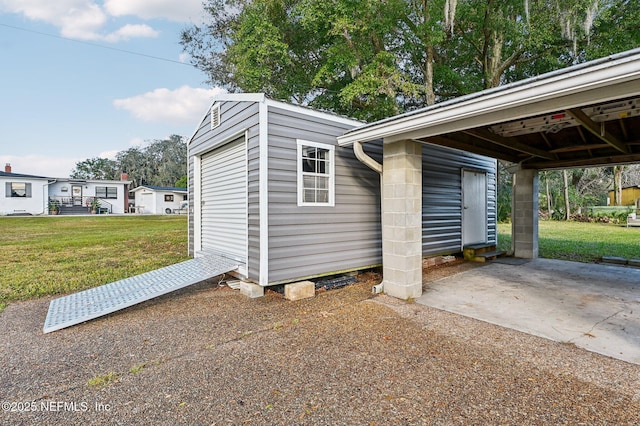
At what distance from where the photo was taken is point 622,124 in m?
4.34

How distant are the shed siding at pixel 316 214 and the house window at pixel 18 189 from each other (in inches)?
1072

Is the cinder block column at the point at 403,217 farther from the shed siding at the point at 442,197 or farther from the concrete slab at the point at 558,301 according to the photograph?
the shed siding at the point at 442,197

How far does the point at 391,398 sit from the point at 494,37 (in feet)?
41.0

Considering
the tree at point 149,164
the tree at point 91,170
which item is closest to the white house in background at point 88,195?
the tree at point 149,164

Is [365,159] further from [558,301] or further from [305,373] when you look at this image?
[558,301]

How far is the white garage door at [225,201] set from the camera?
15.9 ft

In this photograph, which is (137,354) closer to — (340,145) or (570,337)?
(340,145)

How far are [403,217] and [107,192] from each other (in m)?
29.4

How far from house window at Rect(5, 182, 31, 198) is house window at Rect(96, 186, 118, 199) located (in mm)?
4327

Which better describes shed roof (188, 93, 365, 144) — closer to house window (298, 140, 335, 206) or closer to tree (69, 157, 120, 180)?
house window (298, 140, 335, 206)

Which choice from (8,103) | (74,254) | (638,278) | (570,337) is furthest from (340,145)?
(8,103)

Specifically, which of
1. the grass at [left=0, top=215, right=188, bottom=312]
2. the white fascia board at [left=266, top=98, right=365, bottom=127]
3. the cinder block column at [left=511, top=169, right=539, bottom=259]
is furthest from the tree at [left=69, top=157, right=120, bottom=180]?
the cinder block column at [left=511, top=169, right=539, bottom=259]

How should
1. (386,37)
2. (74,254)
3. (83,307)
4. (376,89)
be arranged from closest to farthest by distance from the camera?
(83,307) → (74,254) → (376,89) → (386,37)

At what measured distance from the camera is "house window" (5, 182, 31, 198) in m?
21.7
